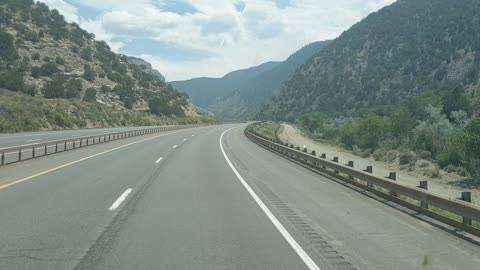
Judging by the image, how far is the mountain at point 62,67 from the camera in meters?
81.0

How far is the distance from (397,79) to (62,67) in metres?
86.3

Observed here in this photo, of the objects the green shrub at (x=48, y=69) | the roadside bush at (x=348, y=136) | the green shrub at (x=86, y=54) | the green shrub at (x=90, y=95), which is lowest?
the roadside bush at (x=348, y=136)

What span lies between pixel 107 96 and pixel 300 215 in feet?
300

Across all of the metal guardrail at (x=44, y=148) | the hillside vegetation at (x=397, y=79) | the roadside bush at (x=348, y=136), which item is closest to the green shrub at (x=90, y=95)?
the metal guardrail at (x=44, y=148)

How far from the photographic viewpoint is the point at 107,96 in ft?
318

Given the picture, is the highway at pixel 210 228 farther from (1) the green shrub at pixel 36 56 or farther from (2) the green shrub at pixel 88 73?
(2) the green shrub at pixel 88 73

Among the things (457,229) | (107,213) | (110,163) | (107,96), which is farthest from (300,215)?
(107,96)

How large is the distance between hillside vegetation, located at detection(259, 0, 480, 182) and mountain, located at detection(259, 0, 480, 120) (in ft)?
0.81

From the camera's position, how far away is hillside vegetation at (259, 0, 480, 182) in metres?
67.0

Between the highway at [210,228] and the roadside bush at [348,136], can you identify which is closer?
the highway at [210,228]

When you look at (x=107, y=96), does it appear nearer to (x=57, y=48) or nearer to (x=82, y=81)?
(x=82, y=81)

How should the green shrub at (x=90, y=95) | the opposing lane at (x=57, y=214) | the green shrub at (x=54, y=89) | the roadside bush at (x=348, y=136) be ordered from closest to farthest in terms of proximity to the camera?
the opposing lane at (x=57, y=214) → the roadside bush at (x=348, y=136) → the green shrub at (x=54, y=89) → the green shrub at (x=90, y=95)

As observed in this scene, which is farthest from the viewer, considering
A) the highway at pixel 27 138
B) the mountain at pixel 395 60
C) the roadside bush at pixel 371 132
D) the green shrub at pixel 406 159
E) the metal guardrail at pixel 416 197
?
the mountain at pixel 395 60

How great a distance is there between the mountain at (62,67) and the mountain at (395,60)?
55.1 metres
